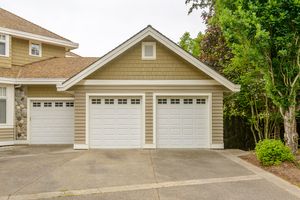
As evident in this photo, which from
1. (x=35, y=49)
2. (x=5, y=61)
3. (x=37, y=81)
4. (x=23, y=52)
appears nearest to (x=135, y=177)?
(x=37, y=81)

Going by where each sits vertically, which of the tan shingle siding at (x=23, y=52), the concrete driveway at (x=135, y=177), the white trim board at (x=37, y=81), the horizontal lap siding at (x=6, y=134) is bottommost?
the concrete driveway at (x=135, y=177)

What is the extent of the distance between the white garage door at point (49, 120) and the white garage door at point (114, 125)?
251 cm

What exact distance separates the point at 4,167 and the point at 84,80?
5011 mm

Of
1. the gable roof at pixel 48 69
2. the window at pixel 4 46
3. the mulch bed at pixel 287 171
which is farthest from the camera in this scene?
the window at pixel 4 46

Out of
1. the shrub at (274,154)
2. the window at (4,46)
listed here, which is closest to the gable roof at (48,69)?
the window at (4,46)

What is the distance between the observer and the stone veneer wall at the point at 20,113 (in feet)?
51.9

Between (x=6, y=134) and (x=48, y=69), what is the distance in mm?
3769

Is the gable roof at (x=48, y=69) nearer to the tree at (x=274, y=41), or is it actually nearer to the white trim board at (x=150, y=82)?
the white trim board at (x=150, y=82)

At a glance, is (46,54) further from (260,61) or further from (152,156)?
(260,61)

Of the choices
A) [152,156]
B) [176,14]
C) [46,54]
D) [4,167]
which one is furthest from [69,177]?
[176,14]

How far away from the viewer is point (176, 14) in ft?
93.4

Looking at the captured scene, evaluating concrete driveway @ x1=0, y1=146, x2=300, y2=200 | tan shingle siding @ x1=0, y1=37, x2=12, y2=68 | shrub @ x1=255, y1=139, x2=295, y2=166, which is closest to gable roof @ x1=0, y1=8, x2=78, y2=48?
tan shingle siding @ x1=0, y1=37, x2=12, y2=68

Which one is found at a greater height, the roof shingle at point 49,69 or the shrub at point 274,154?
the roof shingle at point 49,69

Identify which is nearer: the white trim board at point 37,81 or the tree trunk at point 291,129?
the tree trunk at point 291,129
